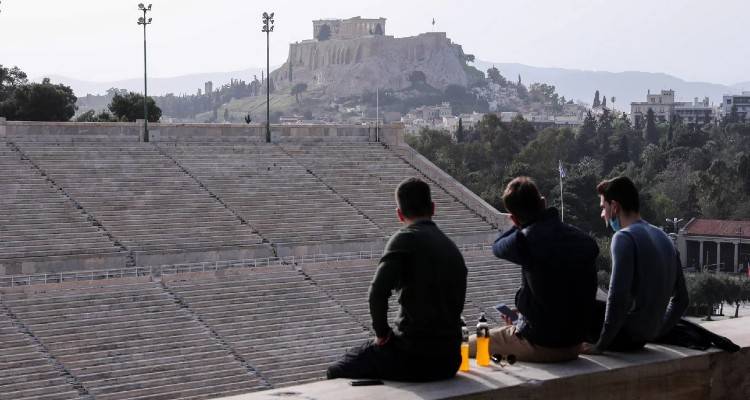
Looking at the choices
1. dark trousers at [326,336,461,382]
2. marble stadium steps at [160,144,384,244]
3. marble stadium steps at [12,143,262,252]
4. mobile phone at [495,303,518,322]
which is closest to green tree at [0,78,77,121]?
marble stadium steps at [160,144,384,244]

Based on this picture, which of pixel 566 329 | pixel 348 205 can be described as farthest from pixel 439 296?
Result: pixel 348 205

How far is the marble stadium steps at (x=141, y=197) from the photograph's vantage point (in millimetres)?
24766

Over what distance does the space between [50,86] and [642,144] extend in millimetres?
50212

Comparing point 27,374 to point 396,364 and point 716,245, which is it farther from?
point 716,245

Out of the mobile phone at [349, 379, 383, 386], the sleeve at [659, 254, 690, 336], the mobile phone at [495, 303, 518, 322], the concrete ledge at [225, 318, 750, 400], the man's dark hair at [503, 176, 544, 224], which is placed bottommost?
the concrete ledge at [225, 318, 750, 400]

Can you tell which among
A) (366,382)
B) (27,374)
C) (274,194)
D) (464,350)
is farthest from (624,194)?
(274,194)

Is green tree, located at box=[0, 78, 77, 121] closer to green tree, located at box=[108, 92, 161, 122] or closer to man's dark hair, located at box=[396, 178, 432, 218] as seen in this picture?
green tree, located at box=[108, 92, 161, 122]

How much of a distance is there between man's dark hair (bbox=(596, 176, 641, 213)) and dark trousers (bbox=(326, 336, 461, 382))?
4.52ft

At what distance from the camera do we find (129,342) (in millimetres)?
19266

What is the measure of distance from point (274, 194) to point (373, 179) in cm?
348

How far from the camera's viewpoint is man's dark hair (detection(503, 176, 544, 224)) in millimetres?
5625

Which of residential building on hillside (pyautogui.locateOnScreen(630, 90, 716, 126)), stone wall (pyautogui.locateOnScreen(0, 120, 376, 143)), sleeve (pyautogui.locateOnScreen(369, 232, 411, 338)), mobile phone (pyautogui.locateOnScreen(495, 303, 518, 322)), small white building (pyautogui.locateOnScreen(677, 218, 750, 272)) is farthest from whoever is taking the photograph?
residential building on hillside (pyautogui.locateOnScreen(630, 90, 716, 126))

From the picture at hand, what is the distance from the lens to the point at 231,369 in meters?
18.8

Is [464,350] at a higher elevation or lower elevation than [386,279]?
lower
